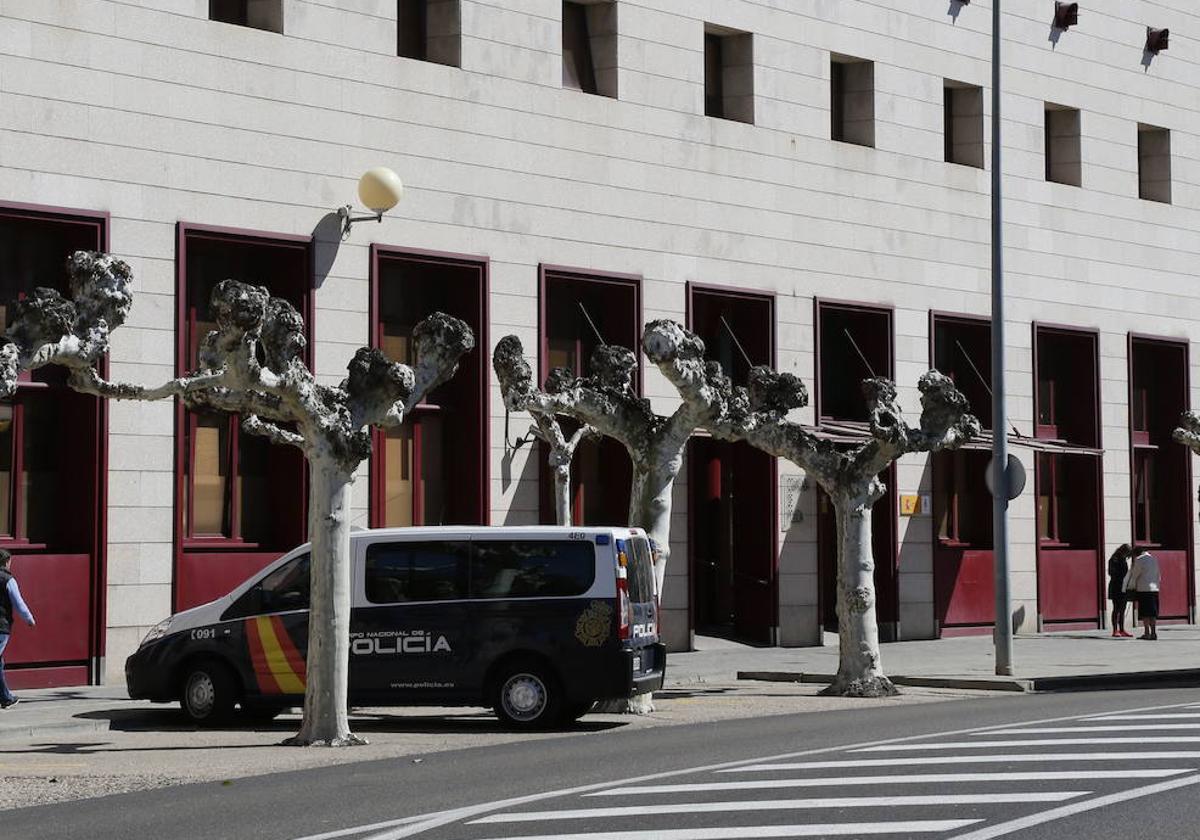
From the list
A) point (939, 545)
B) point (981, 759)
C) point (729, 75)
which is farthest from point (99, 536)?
point (939, 545)

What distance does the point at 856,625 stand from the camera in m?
22.8

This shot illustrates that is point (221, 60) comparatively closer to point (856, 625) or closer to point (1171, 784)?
point (856, 625)

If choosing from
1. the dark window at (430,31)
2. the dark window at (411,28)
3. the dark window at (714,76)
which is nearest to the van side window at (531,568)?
the dark window at (430,31)

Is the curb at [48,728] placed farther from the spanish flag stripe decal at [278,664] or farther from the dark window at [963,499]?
the dark window at [963,499]

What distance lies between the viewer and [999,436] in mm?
25359

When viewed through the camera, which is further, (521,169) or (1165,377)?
(1165,377)

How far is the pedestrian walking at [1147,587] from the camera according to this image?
110ft

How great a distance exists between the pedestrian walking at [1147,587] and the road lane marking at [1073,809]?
20.9 m

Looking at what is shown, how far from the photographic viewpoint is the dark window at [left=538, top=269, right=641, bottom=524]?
29000 millimetres

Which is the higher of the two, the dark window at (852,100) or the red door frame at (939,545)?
the dark window at (852,100)

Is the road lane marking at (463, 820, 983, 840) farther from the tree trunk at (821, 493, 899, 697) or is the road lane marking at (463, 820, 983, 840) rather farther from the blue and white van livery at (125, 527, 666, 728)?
the tree trunk at (821, 493, 899, 697)

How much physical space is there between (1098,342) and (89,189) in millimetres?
20938

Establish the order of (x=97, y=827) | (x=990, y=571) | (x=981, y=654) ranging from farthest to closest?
(x=990, y=571), (x=981, y=654), (x=97, y=827)

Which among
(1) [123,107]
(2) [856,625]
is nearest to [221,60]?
(1) [123,107]
